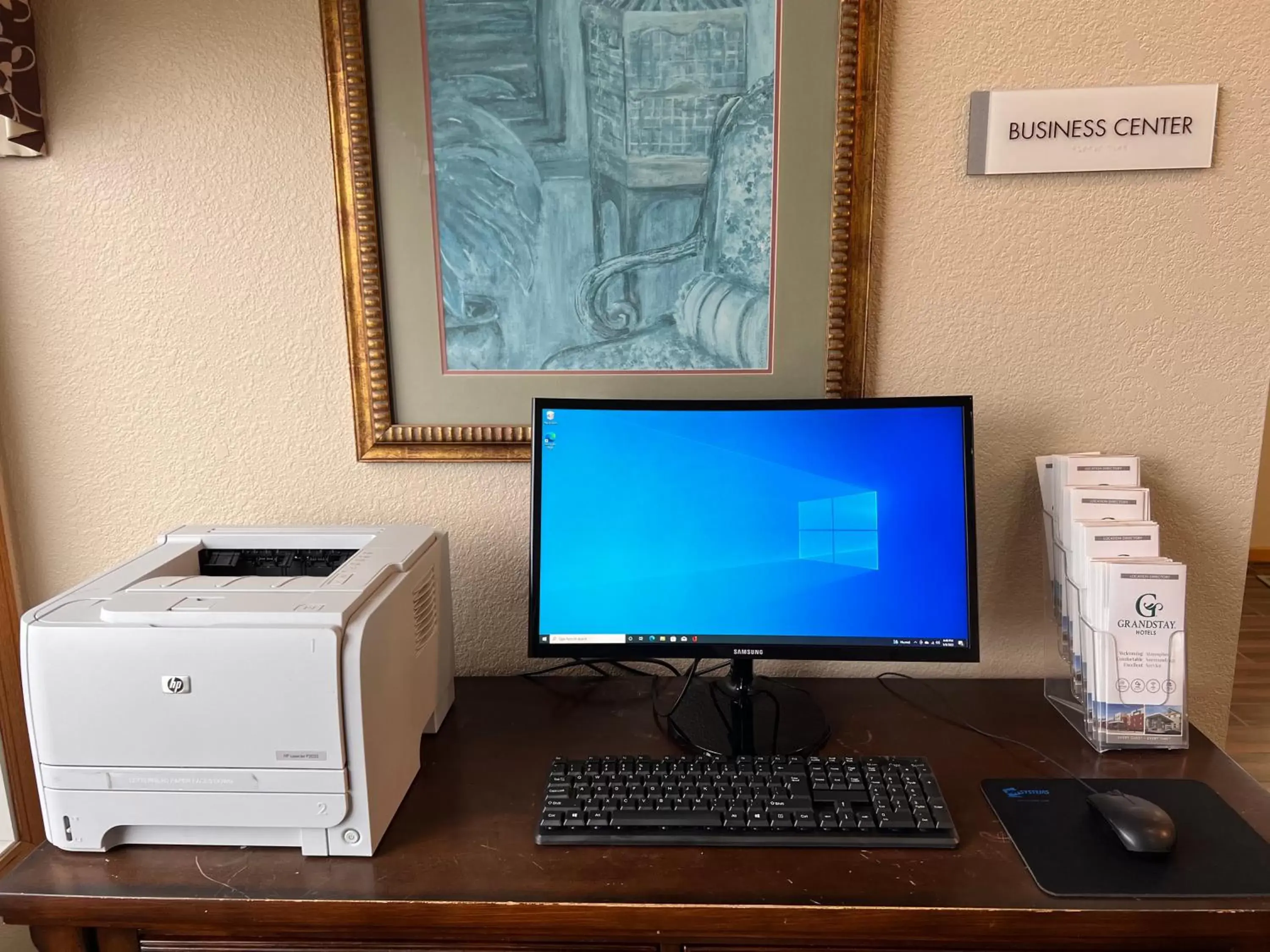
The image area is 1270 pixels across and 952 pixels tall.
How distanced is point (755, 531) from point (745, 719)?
0.91 ft

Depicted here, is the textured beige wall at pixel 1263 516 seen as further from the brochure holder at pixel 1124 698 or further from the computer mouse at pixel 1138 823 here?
the computer mouse at pixel 1138 823

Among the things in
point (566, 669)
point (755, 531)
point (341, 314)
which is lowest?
point (566, 669)

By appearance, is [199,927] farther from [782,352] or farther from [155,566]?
[782,352]

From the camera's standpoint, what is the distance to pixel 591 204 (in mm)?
1284

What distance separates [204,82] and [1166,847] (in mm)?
1635

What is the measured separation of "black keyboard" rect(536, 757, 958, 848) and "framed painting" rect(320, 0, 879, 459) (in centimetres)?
56

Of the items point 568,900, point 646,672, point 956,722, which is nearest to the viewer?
point 568,900

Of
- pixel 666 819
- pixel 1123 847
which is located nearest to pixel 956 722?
pixel 1123 847

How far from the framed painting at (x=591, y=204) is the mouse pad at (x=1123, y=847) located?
632 millimetres

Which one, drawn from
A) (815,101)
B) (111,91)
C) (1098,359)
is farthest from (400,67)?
(1098,359)

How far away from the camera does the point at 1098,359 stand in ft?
4.32

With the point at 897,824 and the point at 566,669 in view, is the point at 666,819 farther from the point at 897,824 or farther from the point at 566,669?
the point at 566,669

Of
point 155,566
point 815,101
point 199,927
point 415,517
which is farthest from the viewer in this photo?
point 415,517

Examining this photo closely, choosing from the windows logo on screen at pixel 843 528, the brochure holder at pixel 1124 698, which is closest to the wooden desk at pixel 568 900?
the brochure holder at pixel 1124 698
